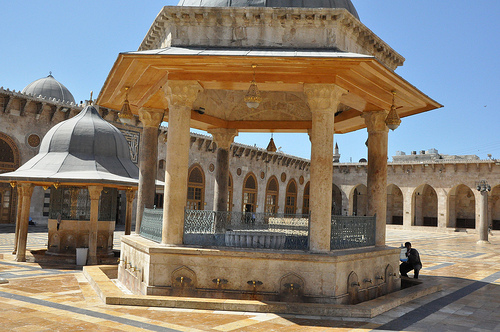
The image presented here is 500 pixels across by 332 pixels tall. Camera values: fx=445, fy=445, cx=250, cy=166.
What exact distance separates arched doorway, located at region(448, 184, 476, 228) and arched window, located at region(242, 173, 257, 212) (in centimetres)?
1613

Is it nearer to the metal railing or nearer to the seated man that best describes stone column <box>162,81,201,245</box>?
the metal railing

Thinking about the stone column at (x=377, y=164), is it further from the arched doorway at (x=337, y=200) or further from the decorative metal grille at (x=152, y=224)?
the arched doorway at (x=337, y=200)

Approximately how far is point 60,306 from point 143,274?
1.22 meters

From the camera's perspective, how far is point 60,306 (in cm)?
615

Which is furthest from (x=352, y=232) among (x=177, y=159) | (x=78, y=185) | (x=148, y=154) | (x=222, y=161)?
(x=78, y=185)

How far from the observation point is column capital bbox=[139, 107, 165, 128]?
884 centimetres

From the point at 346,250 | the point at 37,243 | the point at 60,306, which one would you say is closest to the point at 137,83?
the point at 60,306

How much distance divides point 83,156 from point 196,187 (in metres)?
17.8

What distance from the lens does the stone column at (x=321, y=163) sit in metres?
6.50

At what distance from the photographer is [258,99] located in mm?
6203

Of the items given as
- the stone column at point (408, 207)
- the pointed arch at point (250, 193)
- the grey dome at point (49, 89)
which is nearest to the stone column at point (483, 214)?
the stone column at point (408, 207)

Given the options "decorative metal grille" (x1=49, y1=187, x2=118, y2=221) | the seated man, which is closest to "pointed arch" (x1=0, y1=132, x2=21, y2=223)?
"decorative metal grille" (x1=49, y1=187, x2=118, y2=221)

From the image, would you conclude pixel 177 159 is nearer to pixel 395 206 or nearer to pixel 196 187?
pixel 196 187

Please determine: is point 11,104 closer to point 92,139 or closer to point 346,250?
point 92,139
